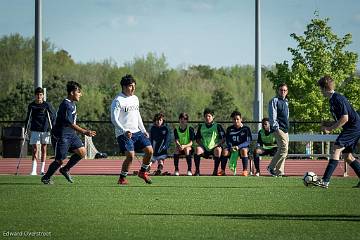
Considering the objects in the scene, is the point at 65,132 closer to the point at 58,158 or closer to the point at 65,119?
the point at 65,119

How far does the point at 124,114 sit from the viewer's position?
17.0 meters

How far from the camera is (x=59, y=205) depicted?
12.6 metres

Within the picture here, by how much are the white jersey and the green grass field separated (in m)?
1.09

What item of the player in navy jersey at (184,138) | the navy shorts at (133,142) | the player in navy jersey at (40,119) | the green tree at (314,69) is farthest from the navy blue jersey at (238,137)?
the green tree at (314,69)

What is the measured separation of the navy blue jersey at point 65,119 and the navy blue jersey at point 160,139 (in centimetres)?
694

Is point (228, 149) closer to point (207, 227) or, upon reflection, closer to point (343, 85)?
point (207, 227)

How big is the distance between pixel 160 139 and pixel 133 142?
7851mm

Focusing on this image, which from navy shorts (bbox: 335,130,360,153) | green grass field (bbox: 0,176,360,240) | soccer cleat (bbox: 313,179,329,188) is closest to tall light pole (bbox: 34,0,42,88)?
green grass field (bbox: 0,176,360,240)

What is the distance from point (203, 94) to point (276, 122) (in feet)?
228

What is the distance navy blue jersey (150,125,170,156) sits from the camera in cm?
2478

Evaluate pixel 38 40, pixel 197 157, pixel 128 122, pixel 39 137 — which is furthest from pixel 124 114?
pixel 38 40

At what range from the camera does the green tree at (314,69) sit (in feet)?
176

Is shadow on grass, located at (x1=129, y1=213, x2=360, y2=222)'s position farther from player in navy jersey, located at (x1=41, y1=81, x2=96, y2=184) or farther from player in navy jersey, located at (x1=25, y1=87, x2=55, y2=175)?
player in navy jersey, located at (x1=25, y1=87, x2=55, y2=175)

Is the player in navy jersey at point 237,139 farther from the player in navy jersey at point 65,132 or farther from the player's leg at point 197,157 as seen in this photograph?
the player in navy jersey at point 65,132
